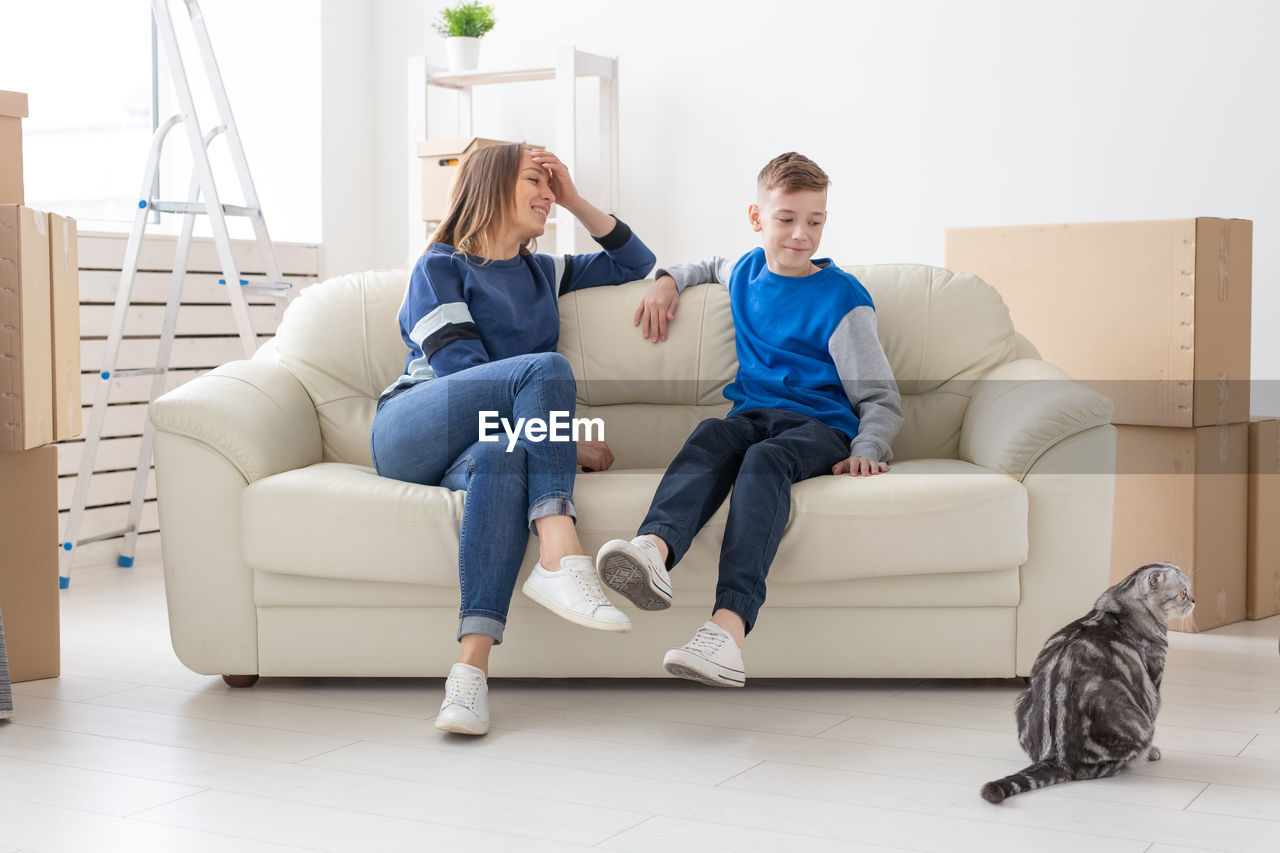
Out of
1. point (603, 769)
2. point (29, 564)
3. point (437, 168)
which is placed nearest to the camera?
point (603, 769)

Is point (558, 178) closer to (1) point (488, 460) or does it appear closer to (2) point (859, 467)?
(1) point (488, 460)

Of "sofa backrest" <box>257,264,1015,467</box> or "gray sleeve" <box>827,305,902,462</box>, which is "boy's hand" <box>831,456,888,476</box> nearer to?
"gray sleeve" <box>827,305,902,462</box>

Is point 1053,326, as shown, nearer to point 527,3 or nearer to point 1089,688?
point 1089,688

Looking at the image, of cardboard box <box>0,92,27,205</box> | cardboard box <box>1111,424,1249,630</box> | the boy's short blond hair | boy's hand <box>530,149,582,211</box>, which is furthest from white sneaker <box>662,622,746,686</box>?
cardboard box <box>0,92,27,205</box>

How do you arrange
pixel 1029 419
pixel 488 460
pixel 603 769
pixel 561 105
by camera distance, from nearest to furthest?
pixel 603 769, pixel 488 460, pixel 1029 419, pixel 561 105

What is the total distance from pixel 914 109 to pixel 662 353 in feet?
4.81

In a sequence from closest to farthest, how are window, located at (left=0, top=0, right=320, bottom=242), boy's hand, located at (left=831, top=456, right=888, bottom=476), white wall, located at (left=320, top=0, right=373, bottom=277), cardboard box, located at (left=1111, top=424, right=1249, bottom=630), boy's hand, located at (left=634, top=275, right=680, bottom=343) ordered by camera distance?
boy's hand, located at (left=831, top=456, right=888, bottom=476), boy's hand, located at (left=634, top=275, right=680, bottom=343), cardboard box, located at (left=1111, top=424, right=1249, bottom=630), window, located at (left=0, top=0, right=320, bottom=242), white wall, located at (left=320, top=0, right=373, bottom=277)

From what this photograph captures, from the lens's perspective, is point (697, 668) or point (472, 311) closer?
point (697, 668)

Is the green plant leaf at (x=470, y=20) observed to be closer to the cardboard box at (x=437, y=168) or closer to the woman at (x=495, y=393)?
the cardboard box at (x=437, y=168)

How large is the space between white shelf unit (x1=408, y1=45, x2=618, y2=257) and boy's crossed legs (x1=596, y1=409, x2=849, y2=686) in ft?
6.14

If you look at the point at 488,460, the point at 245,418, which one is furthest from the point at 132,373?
the point at 488,460

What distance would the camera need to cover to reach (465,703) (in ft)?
6.35

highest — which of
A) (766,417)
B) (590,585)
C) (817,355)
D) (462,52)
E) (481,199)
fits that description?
(462,52)

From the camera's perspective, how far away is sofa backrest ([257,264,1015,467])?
8.36 feet
